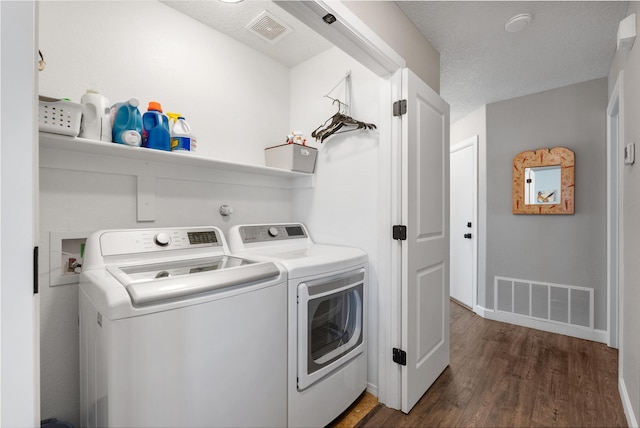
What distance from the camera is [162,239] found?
1.48 metres

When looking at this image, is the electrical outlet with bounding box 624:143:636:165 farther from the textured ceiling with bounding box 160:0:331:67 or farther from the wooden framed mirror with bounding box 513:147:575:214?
the textured ceiling with bounding box 160:0:331:67

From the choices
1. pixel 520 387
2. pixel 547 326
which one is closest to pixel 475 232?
pixel 547 326

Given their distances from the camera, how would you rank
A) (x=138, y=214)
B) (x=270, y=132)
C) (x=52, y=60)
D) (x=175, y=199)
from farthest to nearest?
1. (x=270, y=132)
2. (x=175, y=199)
3. (x=138, y=214)
4. (x=52, y=60)

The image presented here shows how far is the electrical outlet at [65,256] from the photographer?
1305 mm

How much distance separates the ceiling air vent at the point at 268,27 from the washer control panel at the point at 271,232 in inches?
52.1

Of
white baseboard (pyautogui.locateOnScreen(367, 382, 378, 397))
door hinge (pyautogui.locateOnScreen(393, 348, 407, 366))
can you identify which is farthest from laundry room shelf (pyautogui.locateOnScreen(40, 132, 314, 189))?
white baseboard (pyautogui.locateOnScreen(367, 382, 378, 397))

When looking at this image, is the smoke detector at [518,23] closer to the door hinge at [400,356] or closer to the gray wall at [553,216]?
the gray wall at [553,216]

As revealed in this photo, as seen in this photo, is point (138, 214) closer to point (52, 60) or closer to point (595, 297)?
point (52, 60)

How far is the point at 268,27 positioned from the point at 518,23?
1.66 m

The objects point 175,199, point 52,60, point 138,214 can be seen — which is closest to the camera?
point 52,60

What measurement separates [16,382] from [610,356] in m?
3.57

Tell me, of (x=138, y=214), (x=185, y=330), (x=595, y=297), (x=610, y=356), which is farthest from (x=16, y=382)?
(x=595, y=297)

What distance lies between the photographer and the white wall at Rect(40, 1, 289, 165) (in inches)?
54.4

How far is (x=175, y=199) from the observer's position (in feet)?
5.66
